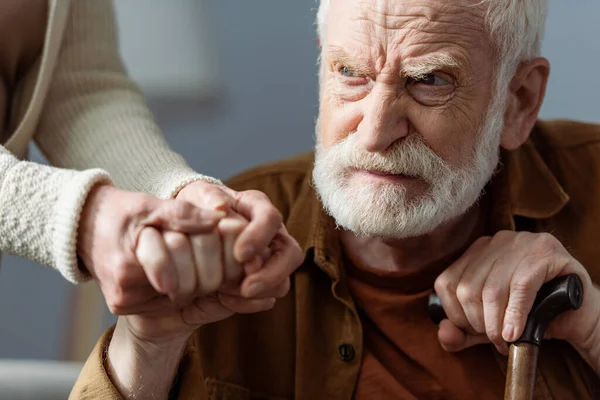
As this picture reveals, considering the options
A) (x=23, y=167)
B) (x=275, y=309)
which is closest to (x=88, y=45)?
(x=23, y=167)

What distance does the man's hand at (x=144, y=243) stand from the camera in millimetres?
987

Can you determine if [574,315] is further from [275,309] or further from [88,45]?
[88,45]

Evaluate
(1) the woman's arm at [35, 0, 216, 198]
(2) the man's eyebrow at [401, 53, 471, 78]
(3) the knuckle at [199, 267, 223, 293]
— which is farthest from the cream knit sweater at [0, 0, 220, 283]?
(2) the man's eyebrow at [401, 53, 471, 78]

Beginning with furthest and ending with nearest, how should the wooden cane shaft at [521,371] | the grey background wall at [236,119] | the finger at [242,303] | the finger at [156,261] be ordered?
1. the grey background wall at [236,119]
2. the wooden cane shaft at [521,371]
3. the finger at [242,303]
4. the finger at [156,261]

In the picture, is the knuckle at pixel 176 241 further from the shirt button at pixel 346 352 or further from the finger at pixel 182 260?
the shirt button at pixel 346 352

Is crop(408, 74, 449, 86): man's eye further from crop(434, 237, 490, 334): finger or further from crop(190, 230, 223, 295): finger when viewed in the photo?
crop(190, 230, 223, 295): finger

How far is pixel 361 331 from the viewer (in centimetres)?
147

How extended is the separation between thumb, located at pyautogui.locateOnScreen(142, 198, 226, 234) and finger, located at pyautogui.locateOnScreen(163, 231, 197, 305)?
11 millimetres

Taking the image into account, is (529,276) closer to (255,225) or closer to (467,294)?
(467,294)

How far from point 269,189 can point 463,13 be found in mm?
514

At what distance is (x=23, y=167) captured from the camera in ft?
3.61

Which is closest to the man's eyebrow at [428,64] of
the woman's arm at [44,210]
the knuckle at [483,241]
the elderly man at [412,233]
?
the elderly man at [412,233]

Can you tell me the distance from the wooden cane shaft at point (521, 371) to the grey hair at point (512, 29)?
0.45 meters

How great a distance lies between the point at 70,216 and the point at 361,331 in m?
0.62
